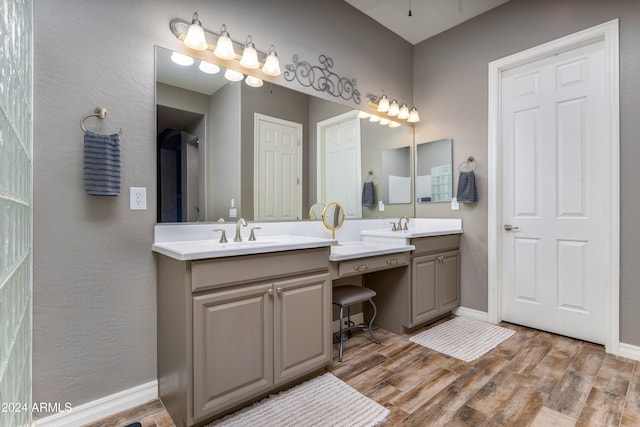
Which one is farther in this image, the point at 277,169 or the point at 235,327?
the point at 277,169

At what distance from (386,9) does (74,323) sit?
131 inches

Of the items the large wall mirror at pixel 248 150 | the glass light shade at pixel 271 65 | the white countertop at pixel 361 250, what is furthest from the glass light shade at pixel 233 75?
the white countertop at pixel 361 250

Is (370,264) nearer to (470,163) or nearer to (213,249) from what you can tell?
(213,249)

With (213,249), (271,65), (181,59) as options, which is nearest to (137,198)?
(213,249)

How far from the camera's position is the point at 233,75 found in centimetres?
207

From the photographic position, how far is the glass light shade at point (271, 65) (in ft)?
7.04

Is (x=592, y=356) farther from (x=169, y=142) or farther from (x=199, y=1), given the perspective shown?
(x=199, y=1)

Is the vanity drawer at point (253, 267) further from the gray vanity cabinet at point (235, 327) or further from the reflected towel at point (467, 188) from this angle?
the reflected towel at point (467, 188)

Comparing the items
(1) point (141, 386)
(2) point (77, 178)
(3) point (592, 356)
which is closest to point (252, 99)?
(2) point (77, 178)

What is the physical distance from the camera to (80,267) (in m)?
1.54

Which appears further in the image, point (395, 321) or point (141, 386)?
point (395, 321)

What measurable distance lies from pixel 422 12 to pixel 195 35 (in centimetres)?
220

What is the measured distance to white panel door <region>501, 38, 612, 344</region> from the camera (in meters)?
2.36

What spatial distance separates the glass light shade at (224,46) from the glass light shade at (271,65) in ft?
0.89
